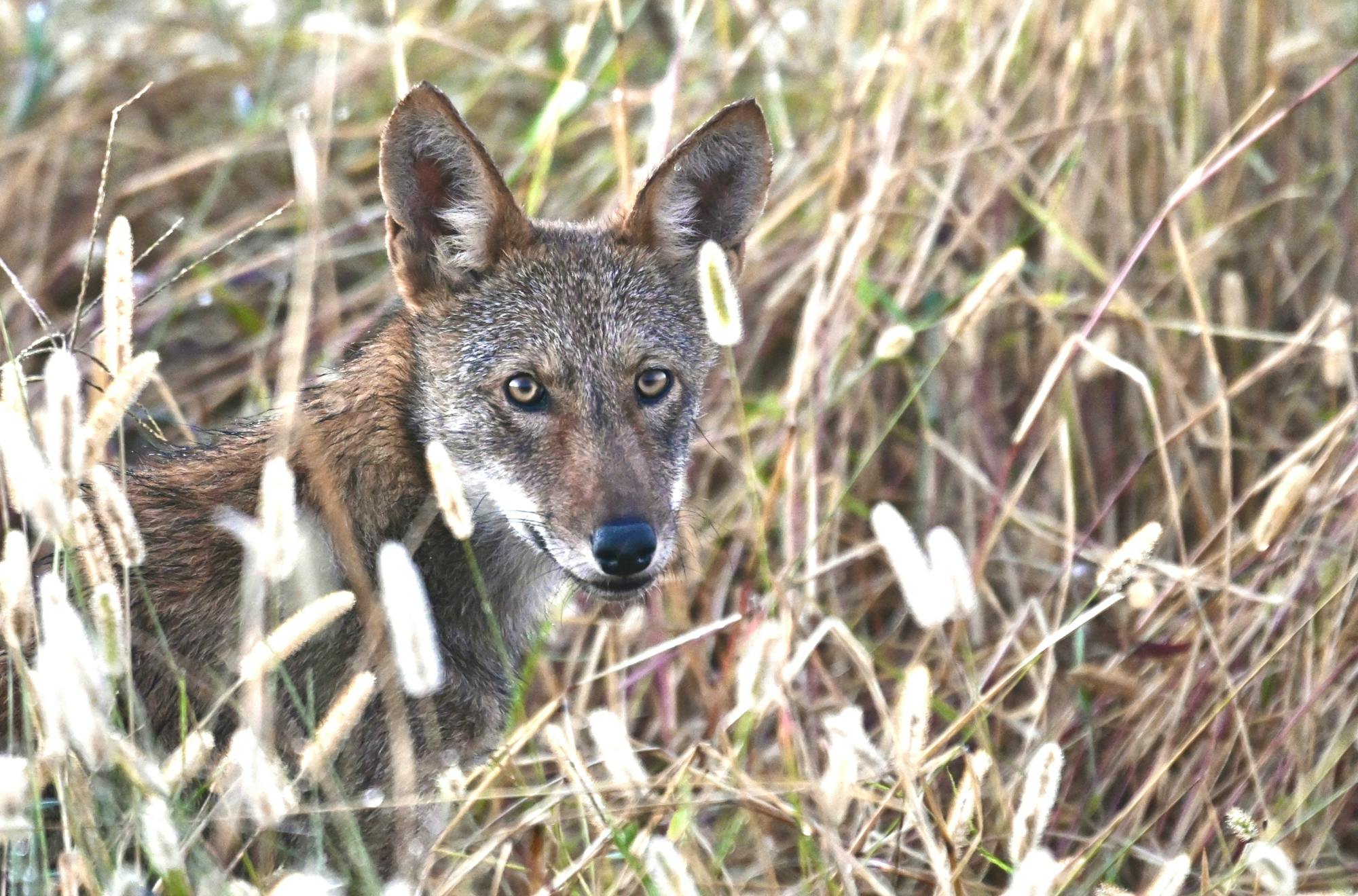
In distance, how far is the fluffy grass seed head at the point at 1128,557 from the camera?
2957mm

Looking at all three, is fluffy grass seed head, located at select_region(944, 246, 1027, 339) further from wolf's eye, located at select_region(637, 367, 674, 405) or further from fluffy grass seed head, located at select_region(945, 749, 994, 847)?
fluffy grass seed head, located at select_region(945, 749, 994, 847)

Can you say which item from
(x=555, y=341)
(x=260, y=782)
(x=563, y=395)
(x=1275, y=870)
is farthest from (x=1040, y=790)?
(x=555, y=341)

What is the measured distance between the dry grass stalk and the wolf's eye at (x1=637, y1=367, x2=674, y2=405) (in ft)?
4.41

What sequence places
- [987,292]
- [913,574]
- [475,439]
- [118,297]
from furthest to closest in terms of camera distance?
[475,439] < [987,292] < [118,297] < [913,574]

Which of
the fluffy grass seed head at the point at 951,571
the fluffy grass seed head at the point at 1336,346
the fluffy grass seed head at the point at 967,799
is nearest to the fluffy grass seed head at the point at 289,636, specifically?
the fluffy grass seed head at the point at 951,571

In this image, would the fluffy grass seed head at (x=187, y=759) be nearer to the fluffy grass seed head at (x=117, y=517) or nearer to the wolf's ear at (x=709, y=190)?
the fluffy grass seed head at (x=117, y=517)

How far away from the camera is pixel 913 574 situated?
2.72 metres

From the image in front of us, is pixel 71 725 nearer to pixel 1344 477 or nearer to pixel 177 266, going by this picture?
pixel 1344 477

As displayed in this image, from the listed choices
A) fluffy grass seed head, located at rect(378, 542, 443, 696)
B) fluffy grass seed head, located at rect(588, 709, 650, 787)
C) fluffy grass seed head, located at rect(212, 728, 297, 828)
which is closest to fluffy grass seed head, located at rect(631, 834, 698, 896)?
fluffy grass seed head, located at rect(588, 709, 650, 787)

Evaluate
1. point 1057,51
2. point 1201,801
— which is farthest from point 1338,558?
point 1057,51

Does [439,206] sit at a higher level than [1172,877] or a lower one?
higher

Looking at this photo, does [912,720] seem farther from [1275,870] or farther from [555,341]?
[555,341]

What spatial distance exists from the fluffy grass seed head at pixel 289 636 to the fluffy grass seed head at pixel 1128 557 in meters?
1.52

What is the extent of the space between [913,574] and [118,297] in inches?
63.1
